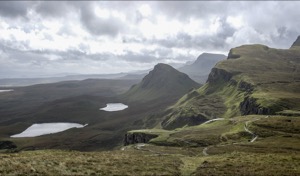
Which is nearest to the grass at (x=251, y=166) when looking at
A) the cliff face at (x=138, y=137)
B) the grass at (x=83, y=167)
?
the grass at (x=83, y=167)

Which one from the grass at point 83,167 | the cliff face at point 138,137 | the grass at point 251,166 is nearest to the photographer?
the grass at point 83,167

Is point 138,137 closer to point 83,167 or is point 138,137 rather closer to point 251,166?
point 251,166

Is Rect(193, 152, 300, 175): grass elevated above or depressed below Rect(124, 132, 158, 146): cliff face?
above

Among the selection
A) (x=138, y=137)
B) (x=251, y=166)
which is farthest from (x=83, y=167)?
(x=138, y=137)

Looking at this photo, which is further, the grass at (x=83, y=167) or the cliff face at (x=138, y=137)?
the cliff face at (x=138, y=137)

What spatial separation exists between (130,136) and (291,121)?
2943 inches

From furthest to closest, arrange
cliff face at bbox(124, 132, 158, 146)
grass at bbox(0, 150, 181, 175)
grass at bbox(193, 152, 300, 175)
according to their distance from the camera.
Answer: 1. cliff face at bbox(124, 132, 158, 146)
2. grass at bbox(193, 152, 300, 175)
3. grass at bbox(0, 150, 181, 175)

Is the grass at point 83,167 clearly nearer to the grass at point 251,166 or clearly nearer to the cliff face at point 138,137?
the grass at point 251,166


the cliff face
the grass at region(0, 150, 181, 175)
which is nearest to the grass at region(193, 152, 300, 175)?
the grass at region(0, 150, 181, 175)

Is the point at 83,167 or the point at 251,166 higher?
the point at 83,167

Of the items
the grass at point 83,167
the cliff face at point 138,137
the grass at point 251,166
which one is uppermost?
the grass at point 83,167

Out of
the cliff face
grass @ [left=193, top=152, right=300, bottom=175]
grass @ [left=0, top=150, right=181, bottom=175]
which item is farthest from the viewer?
the cliff face

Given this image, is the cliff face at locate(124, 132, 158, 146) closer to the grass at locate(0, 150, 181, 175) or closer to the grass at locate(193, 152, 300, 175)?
the grass at locate(193, 152, 300, 175)

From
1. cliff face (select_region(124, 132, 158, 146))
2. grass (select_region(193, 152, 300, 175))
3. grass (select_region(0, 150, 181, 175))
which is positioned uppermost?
grass (select_region(0, 150, 181, 175))
